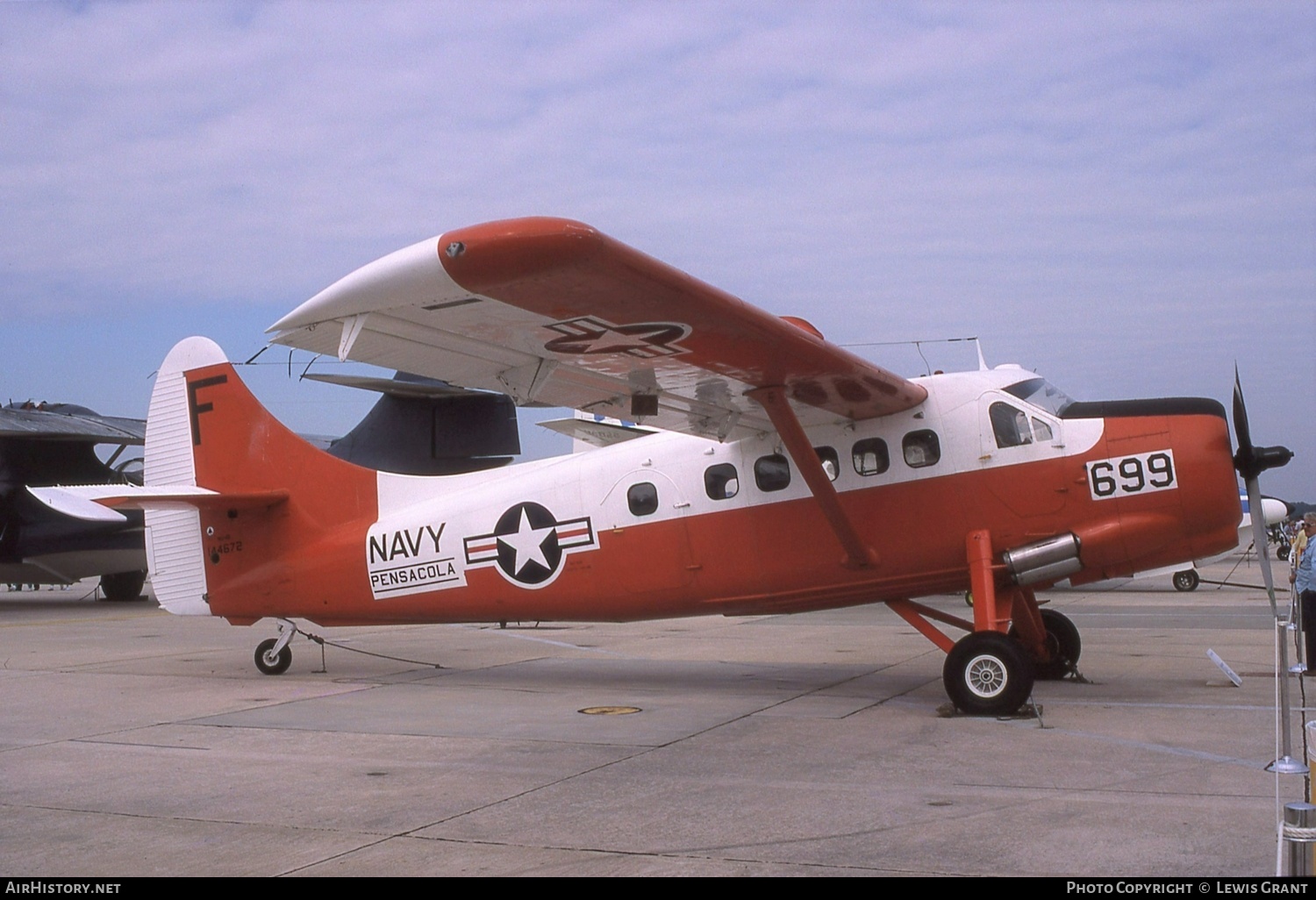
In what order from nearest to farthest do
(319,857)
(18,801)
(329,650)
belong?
1. (319,857)
2. (18,801)
3. (329,650)

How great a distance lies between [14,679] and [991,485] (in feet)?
34.0

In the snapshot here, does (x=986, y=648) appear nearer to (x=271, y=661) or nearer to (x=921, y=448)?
(x=921, y=448)

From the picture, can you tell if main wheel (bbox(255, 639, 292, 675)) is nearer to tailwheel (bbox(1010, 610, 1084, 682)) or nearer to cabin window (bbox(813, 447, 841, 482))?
cabin window (bbox(813, 447, 841, 482))

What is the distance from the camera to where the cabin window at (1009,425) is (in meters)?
9.49

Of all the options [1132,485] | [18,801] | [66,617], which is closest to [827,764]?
[1132,485]

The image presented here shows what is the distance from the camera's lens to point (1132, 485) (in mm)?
9125

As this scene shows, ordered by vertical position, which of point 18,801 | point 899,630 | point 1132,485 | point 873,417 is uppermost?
point 873,417

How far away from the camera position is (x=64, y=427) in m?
27.0

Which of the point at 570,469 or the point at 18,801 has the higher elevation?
the point at 570,469

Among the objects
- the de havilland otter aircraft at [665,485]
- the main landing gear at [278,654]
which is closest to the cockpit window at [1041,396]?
the de havilland otter aircraft at [665,485]

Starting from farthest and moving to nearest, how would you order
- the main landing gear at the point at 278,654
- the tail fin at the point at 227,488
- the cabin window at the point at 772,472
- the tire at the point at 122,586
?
the tire at the point at 122,586, the main landing gear at the point at 278,654, the tail fin at the point at 227,488, the cabin window at the point at 772,472

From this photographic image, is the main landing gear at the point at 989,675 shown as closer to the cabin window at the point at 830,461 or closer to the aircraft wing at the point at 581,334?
the cabin window at the point at 830,461

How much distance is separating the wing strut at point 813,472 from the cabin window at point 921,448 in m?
0.73

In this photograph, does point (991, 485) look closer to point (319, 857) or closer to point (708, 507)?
point (708, 507)
